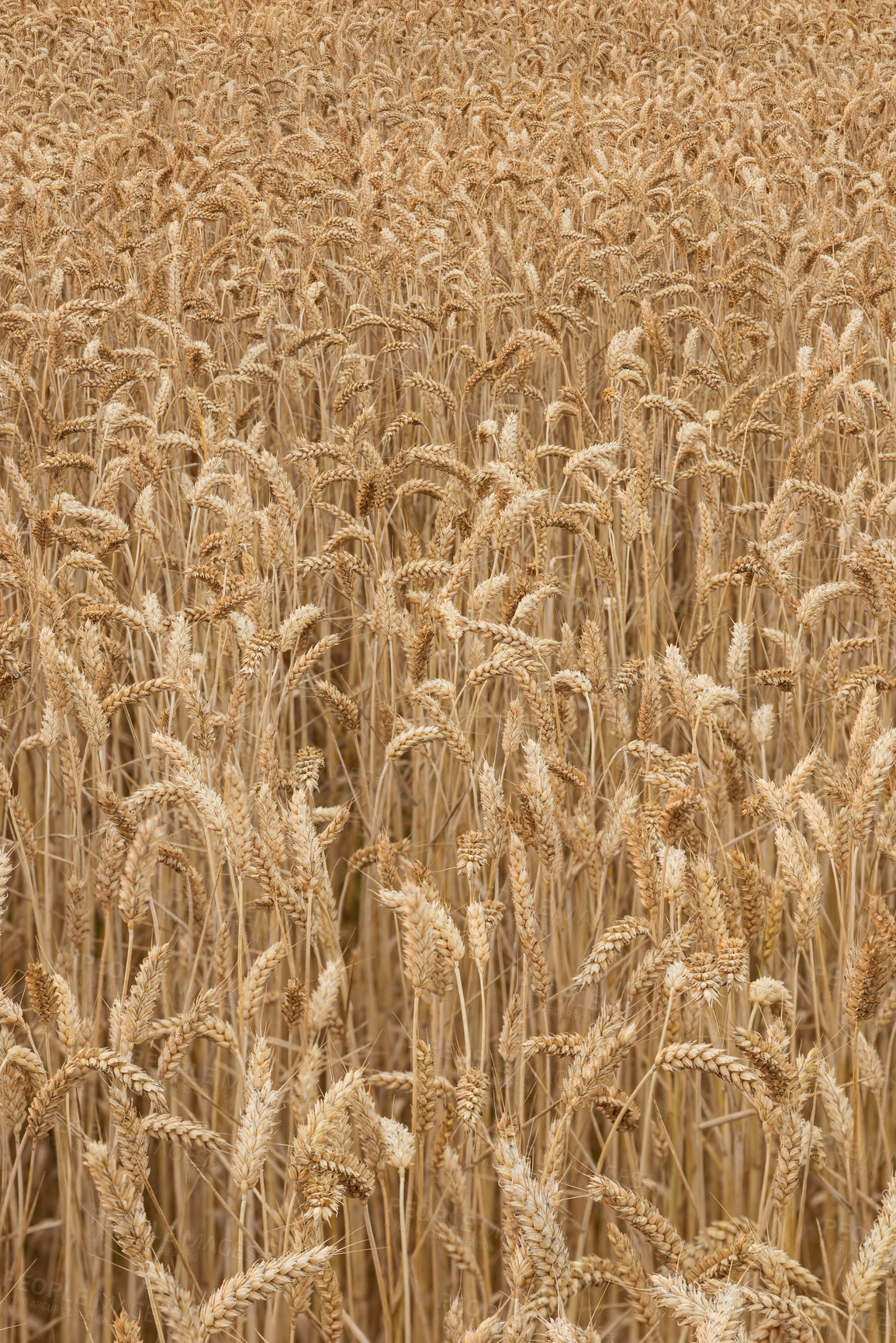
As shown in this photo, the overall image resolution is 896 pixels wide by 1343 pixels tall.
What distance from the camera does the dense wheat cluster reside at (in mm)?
1176

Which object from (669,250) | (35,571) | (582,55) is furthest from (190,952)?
(582,55)

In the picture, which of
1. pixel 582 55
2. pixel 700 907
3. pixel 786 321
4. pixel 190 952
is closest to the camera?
pixel 700 907

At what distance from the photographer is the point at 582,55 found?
8.52 metres

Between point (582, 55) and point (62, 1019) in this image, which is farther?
point (582, 55)

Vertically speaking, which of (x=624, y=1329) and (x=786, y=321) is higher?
(x=786, y=321)

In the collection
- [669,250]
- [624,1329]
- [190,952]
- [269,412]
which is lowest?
[624,1329]

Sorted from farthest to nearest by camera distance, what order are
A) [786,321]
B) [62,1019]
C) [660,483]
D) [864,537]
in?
[786,321] → [660,483] → [864,537] → [62,1019]

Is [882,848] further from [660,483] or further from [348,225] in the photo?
[348,225]

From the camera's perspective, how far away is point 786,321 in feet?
13.1

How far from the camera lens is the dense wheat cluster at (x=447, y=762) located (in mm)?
1176

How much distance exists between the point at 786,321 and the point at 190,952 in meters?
3.15

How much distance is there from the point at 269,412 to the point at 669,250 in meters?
1.70

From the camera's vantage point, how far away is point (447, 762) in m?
2.32

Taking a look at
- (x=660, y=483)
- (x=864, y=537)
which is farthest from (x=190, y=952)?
(x=660, y=483)
